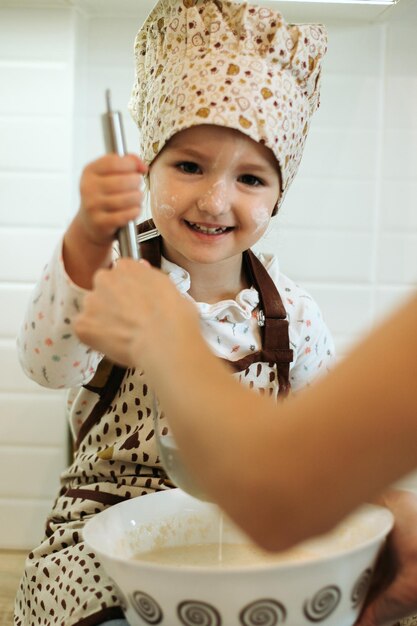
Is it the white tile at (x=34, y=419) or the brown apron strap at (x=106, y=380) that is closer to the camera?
the brown apron strap at (x=106, y=380)

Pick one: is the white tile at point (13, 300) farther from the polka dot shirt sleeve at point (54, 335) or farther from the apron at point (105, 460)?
the polka dot shirt sleeve at point (54, 335)

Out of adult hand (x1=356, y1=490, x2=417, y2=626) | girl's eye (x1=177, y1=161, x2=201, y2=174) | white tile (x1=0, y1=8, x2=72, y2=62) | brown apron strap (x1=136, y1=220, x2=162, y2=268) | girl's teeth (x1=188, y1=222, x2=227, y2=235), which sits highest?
white tile (x1=0, y1=8, x2=72, y2=62)

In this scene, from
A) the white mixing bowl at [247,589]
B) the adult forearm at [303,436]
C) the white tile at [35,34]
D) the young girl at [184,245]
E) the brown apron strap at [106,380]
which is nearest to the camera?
the adult forearm at [303,436]

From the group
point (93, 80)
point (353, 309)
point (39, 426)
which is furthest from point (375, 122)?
point (39, 426)

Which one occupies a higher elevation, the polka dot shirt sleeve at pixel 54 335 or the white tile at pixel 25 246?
the white tile at pixel 25 246

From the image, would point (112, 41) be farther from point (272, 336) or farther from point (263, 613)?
point (263, 613)

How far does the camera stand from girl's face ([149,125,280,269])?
0.95 meters

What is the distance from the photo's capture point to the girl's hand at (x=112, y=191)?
0.70 meters

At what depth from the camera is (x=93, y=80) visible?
1.36 m

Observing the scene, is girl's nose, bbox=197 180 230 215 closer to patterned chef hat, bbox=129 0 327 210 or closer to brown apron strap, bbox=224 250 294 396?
patterned chef hat, bbox=129 0 327 210

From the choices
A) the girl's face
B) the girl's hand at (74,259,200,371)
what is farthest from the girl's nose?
the girl's hand at (74,259,200,371)

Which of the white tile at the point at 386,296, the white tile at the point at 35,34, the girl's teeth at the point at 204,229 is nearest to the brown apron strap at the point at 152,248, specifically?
the girl's teeth at the point at 204,229

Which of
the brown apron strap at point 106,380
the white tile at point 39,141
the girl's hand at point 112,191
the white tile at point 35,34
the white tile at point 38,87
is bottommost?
the brown apron strap at point 106,380

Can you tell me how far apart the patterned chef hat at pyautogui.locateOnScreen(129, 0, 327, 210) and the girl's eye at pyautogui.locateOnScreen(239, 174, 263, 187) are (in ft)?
0.11
